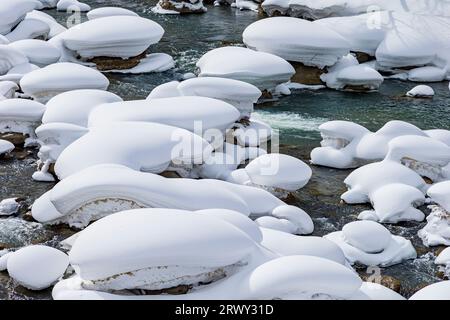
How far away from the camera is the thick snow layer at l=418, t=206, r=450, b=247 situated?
6996mm

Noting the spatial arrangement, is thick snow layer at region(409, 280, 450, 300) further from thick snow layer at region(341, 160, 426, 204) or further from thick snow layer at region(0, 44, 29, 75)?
thick snow layer at region(0, 44, 29, 75)

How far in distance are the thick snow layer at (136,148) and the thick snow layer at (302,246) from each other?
1.94 m

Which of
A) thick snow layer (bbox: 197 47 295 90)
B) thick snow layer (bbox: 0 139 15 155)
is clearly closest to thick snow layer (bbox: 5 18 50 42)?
thick snow layer (bbox: 197 47 295 90)

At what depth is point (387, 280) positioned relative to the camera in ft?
20.3

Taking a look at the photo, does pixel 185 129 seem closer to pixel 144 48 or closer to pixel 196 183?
pixel 196 183

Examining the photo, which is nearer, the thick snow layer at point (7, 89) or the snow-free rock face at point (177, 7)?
the thick snow layer at point (7, 89)

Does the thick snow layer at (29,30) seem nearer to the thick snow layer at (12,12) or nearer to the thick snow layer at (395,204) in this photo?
the thick snow layer at (12,12)

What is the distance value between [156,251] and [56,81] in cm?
527

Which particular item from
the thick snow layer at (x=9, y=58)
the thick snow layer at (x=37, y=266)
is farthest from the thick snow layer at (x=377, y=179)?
the thick snow layer at (x=9, y=58)

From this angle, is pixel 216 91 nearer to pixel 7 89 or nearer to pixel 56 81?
pixel 56 81

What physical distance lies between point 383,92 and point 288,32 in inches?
67.8

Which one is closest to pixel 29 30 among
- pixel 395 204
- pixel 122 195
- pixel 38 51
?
pixel 38 51

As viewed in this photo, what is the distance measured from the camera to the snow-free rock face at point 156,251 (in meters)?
5.16

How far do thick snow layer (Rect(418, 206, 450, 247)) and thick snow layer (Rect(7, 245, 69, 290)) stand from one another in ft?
10.5
